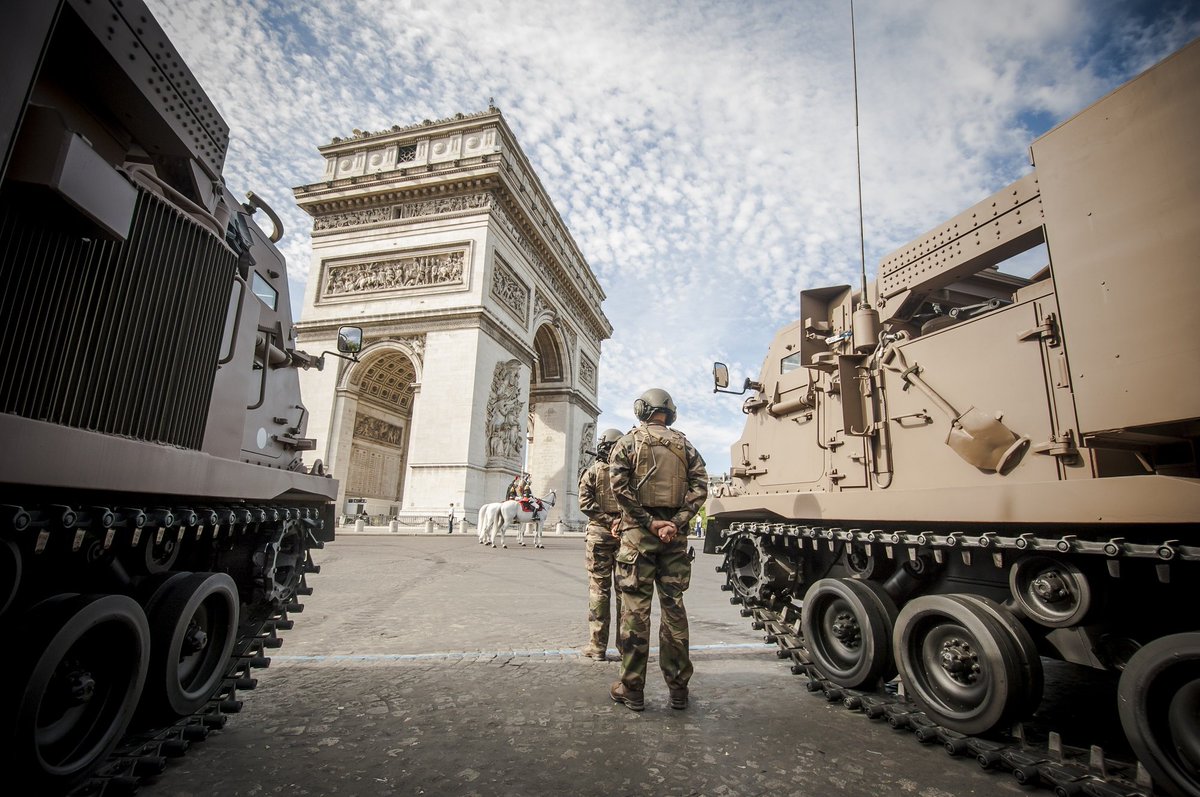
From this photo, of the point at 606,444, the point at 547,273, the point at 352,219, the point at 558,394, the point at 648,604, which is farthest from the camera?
the point at 558,394

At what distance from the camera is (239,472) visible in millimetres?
2791

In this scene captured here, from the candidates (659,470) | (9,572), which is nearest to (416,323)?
(659,470)

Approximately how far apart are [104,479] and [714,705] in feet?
10.1

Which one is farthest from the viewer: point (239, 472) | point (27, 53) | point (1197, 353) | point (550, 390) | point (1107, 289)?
point (550, 390)

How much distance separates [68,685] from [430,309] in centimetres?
2176

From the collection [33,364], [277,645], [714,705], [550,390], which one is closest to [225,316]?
[33,364]

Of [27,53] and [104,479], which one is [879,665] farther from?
[27,53]

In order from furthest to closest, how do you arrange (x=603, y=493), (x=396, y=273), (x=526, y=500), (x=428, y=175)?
(x=428, y=175) < (x=396, y=273) < (x=526, y=500) < (x=603, y=493)

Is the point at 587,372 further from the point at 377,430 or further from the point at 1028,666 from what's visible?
the point at 1028,666

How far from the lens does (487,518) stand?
1608 centimetres

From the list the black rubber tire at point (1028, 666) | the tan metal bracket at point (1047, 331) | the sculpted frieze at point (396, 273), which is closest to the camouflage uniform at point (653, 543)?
the black rubber tire at point (1028, 666)

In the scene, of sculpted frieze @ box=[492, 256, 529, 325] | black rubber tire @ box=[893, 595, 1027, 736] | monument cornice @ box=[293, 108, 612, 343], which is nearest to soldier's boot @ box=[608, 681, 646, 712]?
black rubber tire @ box=[893, 595, 1027, 736]

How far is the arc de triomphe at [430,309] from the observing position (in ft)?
70.6

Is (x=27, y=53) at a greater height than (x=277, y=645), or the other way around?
(x=27, y=53)
